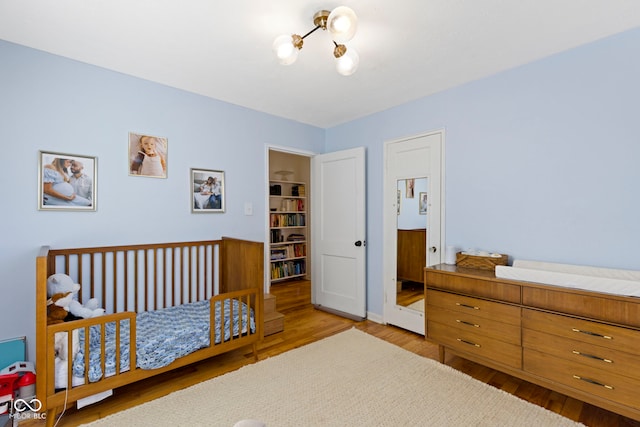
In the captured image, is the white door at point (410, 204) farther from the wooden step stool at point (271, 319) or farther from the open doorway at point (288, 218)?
the open doorway at point (288, 218)

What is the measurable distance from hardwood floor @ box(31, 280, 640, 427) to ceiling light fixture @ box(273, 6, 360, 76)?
2.26 meters

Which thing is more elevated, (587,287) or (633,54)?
(633,54)

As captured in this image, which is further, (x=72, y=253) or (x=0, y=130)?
(x=72, y=253)

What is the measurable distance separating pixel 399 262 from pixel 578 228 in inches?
59.5

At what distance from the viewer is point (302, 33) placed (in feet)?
6.30

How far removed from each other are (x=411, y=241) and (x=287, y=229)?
9.19 ft

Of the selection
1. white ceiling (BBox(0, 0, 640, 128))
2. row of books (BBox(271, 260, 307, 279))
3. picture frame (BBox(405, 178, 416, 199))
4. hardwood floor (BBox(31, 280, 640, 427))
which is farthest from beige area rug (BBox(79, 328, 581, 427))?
row of books (BBox(271, 260, 307, 279))

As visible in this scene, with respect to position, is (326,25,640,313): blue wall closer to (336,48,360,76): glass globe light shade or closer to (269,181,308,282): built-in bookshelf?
(336,48,360,76): glass globe light shade

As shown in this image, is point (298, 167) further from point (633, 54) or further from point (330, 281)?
point (633, 54)

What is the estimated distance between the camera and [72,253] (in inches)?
87.4

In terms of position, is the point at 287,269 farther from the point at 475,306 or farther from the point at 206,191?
the point at 475,306

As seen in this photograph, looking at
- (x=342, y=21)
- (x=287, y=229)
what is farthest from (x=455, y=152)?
(x=287, y=229)

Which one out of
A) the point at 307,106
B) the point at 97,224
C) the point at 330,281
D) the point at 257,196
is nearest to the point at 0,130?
the point at 97,224

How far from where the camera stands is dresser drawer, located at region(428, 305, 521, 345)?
76.6 inches
